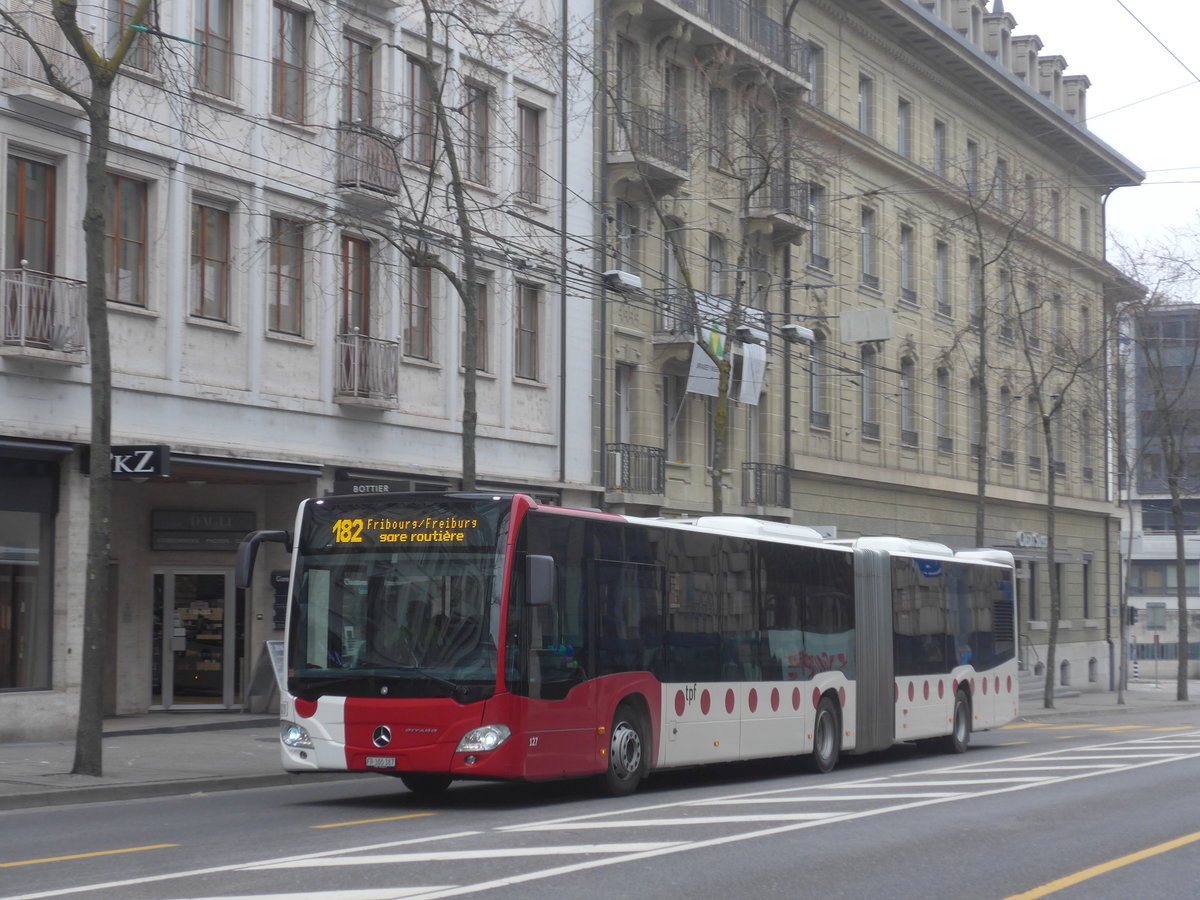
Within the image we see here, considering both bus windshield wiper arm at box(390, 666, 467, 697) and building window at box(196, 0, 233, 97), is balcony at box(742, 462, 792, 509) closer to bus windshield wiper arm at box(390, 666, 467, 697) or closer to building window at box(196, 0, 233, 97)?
building window at box(196, 0, 233, 97)


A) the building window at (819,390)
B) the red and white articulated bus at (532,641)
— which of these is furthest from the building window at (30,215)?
the building window at (819,390)

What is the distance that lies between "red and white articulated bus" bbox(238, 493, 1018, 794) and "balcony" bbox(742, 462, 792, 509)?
17.5m

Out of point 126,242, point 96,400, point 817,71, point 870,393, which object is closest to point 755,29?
point 817,71

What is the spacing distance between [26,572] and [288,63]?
8.80m

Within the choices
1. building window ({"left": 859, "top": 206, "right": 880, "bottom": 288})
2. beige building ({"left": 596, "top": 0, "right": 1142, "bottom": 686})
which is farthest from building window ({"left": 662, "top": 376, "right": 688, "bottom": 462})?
building window ({"left": 859, "top": 206, "right": 880, "bottom": 288})

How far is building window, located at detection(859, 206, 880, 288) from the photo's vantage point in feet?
147

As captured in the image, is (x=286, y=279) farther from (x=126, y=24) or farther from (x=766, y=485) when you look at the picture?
(x=766, y=485)

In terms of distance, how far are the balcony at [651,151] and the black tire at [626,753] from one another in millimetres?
17620

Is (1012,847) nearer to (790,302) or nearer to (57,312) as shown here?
(57,312)

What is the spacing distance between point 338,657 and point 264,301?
37.5 feet

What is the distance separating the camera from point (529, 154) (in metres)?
32.5

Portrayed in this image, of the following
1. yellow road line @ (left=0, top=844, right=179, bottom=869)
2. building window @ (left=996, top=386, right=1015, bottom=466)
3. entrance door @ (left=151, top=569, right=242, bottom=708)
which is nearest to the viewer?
yellow road line @ (left=0, top=844, right=179, bottom=869)

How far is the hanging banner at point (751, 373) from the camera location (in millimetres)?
37500

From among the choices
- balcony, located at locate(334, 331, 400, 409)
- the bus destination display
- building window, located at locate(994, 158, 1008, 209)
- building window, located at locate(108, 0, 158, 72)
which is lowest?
the bus destination display
